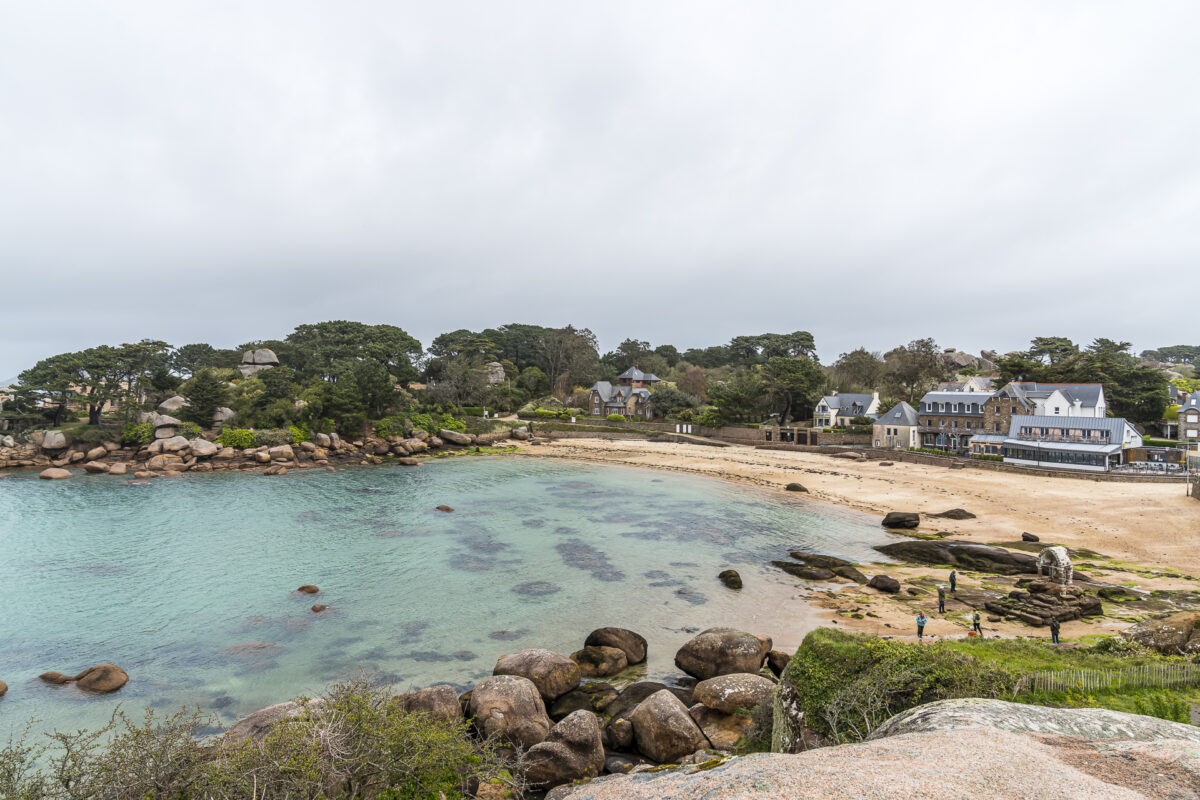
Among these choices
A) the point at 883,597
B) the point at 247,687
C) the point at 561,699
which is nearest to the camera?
the point at 561,699

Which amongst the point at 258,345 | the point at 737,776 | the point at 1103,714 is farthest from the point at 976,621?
the point at 258,345

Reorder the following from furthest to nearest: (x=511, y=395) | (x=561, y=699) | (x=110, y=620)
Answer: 1. (x=511, y=395)
2. (x=110, y=620)
3. (x=561, y=699)

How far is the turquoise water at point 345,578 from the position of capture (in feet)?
58.6

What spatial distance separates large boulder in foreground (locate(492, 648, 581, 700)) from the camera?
15.1 meters

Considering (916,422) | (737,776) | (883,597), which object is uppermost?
(916,422)

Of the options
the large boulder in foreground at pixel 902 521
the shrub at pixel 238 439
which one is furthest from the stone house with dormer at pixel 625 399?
the large boulder in foreground at pixel 902 521

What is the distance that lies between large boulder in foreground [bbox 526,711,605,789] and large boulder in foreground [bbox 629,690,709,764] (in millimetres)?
1107

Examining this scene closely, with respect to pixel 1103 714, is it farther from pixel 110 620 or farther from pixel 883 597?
pixel 110 620

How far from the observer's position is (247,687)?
16609 millimetres

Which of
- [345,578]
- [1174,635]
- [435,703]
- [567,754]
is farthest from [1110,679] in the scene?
[345,578]

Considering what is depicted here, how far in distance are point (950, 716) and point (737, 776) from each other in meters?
4.06

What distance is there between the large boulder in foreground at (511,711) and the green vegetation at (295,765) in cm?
220

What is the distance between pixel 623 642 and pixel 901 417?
5684 centimetres

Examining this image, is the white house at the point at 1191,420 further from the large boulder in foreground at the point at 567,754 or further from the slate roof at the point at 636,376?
the large boulder in foreground at the point at 567,754
